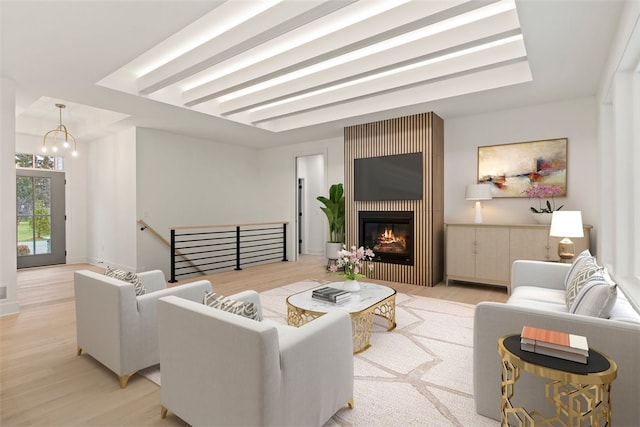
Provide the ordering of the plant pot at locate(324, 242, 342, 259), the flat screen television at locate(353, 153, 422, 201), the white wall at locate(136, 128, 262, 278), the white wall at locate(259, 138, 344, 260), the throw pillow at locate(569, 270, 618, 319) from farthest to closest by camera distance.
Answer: the white wall at locate(259, 138, 344, 260) → the plant pot at locate(324, 242, 342, 259) → the white wall at locate(136, 128, 262, 278) → the flat screen television at locate(353, 153, 422, 201) → the throw pillow at locate(569, 270, 618, 319)

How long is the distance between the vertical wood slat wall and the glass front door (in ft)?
20.7

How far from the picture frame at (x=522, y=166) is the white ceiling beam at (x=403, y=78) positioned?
184cm

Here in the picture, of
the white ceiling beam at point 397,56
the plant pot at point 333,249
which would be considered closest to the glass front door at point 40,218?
the white ceiling beam at point 397,56

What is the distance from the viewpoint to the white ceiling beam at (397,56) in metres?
2.91

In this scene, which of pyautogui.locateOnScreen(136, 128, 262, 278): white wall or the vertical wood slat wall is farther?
pyautogui.locateOnScreen(136, 128, 262, 278): white wall

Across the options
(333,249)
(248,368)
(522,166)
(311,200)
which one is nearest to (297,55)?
(248,368)

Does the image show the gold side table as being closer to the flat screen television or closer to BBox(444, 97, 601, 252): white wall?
BBox(444, 97, 601, 252): white wall

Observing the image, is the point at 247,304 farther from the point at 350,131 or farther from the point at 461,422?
the point at 350,131

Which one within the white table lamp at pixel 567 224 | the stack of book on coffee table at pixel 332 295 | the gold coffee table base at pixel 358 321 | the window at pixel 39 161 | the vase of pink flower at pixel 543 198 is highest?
the window at pixel 39 161

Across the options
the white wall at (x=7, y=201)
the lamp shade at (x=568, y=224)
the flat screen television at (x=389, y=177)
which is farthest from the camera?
the flat screen television at (x=389, y=177)

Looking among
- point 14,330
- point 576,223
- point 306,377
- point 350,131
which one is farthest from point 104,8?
point 576,223

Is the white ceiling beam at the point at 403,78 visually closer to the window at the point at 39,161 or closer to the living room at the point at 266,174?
the living room at the point at 266,174

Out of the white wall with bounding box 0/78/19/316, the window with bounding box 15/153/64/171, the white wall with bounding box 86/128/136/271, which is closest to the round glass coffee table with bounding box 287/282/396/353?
the white wall with bounding box 0/78/19/316

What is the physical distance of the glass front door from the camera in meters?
6.66
